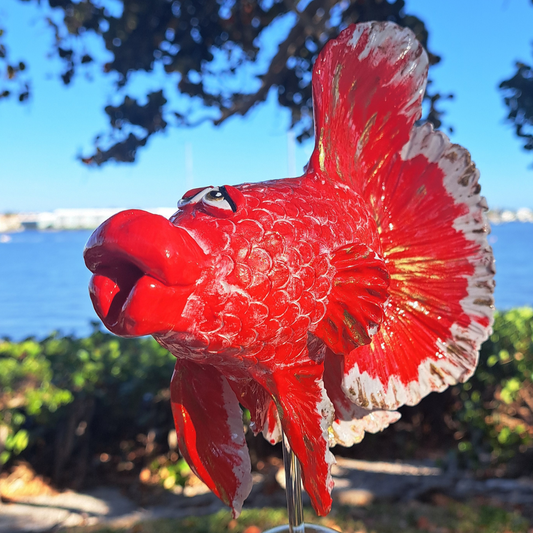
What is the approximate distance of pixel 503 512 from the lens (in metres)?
2.20

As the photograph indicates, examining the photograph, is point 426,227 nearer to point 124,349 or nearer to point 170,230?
point 170,230

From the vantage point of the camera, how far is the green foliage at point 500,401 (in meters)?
2.61

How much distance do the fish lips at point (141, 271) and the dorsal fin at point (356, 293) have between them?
8.7 inches

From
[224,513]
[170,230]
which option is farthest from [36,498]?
[170,230]

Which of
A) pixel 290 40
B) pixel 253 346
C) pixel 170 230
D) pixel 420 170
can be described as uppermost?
pixel 290 40

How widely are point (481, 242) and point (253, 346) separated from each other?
50cm

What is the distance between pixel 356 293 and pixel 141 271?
317 millimetres

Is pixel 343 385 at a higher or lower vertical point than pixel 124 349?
lower

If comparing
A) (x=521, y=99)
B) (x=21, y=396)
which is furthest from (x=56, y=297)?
(x=521, y=99)

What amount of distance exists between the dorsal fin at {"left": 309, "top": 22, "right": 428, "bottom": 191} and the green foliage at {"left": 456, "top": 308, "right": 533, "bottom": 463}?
227 centimetres

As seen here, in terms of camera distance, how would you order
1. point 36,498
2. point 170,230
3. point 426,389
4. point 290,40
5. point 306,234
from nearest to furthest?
point 170,230
point 306,234
point 426,389
point 290,40
point 36,498

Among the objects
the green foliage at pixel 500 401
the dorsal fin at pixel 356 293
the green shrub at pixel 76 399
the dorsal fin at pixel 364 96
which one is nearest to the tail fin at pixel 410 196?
the dorsal fin at pixel 364 96

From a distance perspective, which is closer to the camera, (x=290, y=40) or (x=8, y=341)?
(x=290, y=40)

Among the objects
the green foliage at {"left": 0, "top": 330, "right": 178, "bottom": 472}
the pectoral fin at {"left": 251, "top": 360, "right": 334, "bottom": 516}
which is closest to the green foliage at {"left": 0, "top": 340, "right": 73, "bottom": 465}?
the green foliage at {"left": 0, "top": 330, "right": 178, "bottom": 472}
